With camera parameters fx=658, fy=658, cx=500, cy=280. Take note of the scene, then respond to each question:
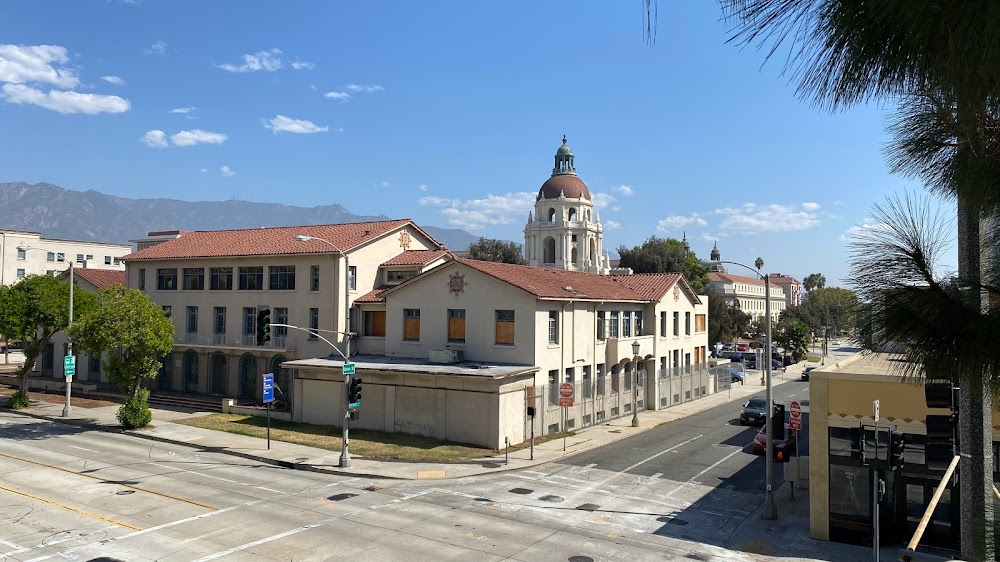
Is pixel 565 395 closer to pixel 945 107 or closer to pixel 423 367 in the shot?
pixel 423 367

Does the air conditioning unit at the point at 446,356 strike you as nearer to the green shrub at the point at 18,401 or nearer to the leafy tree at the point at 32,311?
the leafy tree at the point at 32,311

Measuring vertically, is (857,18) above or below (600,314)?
above

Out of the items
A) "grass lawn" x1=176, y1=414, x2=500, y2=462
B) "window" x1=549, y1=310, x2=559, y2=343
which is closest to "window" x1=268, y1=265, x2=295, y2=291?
"grass lawn" x1=176, y1=414, x2=500, y2=462

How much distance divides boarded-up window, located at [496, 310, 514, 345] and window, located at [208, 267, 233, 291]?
22392 millimetres

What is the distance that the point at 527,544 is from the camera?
58.6 feet

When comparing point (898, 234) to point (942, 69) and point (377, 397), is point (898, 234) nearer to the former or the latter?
point (942, 69)

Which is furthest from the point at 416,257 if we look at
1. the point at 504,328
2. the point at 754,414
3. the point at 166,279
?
the point at 754,414

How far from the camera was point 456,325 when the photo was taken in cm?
3709

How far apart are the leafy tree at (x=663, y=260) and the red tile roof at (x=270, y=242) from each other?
45453mm

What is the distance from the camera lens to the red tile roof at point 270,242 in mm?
44244

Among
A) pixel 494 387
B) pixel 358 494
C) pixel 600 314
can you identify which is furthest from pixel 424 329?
pixel 358 494

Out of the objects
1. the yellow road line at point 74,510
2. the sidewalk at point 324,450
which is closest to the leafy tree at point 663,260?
the sidewalk at point 324,450

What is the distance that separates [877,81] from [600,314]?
119ft

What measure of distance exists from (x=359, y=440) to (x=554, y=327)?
12.0m
